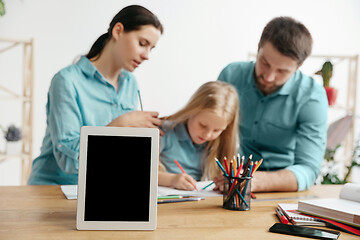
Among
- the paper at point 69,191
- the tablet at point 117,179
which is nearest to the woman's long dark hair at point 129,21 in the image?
the paper at point 69,191

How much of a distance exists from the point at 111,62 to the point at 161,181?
0.60 m

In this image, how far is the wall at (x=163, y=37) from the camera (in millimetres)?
2686

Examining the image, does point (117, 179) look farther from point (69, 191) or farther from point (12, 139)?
point (12, 139)

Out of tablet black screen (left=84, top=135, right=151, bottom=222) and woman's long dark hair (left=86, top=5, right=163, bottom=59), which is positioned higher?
woman's long dark hair (left=86, top=5, right=163, bottom=59)

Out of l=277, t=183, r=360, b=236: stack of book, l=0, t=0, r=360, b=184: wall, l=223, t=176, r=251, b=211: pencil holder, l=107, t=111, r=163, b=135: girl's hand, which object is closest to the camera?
l=277, t=183, r=360, b=236: stack of book

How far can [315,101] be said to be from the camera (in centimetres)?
176

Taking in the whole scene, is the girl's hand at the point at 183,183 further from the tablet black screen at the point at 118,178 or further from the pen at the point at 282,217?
the tablet black screen at the point at 118,178

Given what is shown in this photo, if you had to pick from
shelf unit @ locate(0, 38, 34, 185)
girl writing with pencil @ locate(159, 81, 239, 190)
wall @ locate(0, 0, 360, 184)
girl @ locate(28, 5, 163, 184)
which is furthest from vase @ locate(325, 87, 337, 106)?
shelf unit @ locate(0, 38, 34, 185)

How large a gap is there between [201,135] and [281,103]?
38cm

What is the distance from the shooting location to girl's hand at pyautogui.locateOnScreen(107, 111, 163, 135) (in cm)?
150

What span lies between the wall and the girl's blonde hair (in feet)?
2.61

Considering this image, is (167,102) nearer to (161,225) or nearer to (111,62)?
(111,62)

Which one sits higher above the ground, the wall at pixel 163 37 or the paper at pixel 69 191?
the wall at pixel 163 37

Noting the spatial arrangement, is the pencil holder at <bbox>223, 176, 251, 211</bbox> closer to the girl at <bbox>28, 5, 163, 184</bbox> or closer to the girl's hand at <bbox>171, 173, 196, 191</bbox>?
the girl's hand at <bbox>171, 173, 196, 191</bbox>
